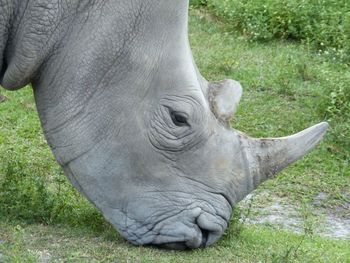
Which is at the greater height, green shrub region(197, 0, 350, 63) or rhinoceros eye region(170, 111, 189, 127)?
rhinoceros eye region(170, 111, 189, 127)

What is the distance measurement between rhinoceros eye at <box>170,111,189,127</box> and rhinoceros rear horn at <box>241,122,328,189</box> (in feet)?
1.31

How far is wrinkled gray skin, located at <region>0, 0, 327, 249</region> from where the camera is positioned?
5594 millimetres

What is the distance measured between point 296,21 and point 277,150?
6.64 metres

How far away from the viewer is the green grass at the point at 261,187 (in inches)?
233

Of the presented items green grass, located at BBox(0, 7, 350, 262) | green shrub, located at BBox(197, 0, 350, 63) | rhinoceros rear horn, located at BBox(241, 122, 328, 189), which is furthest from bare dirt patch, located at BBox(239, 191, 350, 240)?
green shrub, located at BBox(197, 0, 350, 63)

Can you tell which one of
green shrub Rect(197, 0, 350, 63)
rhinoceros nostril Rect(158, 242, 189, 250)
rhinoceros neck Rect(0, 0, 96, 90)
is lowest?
green shrub Rect(197, 0, 350, 63)

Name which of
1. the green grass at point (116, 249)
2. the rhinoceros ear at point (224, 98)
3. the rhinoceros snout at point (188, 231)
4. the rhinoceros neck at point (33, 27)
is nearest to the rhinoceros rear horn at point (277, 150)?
the rhinoceros ear at point (224, 98)

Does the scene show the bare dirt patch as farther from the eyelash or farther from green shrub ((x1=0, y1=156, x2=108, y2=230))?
the eyelash

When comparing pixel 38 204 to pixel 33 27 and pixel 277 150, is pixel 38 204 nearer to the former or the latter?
pixel 33 27

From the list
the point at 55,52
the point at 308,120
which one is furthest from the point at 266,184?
the point at 55,52

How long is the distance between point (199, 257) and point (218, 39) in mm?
6714

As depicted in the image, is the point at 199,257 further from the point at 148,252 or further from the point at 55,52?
the point at 55,52

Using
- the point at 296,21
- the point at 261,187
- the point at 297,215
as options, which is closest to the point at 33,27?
the point at 297,215

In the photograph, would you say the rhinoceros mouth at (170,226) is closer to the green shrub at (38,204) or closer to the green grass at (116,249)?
the green grass at (116,249)
